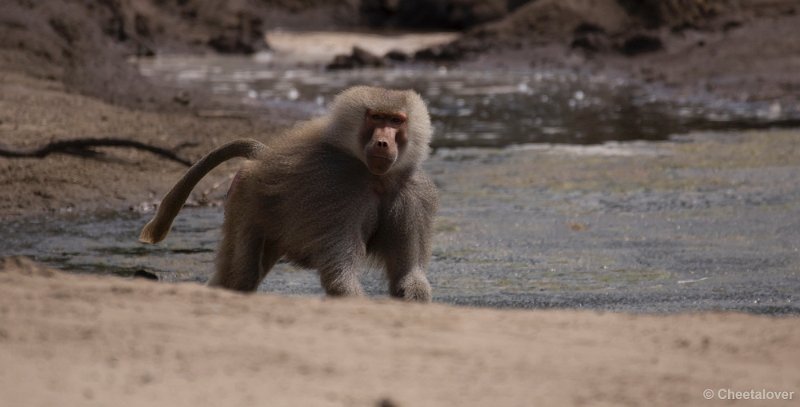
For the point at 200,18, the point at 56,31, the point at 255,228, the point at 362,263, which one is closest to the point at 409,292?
the point at 362,263

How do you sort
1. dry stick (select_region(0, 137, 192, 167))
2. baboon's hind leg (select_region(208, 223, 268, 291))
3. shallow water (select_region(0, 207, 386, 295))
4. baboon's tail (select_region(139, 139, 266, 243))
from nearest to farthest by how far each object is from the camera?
baboon's hind leg (select_region(208, 223, 268, 291)), baboon's tail (select_region(139, 139, 266, 243)), shallow water (select_region(0, 207, 386, 295)), dry stick (select_region(0, 137, 192, 167))

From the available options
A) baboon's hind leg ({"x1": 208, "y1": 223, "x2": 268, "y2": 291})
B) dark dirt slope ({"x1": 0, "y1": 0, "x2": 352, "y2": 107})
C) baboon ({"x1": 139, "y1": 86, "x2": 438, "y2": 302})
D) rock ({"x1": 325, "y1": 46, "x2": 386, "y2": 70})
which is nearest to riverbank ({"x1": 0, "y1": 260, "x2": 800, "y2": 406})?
baboon ({"x1": 139, "y1": 86, "x2": 438, "y2": 302})

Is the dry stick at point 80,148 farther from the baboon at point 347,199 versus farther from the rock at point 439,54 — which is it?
the rock at point 439,54

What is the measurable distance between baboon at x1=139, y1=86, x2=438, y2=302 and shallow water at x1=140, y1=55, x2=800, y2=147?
21.4ft

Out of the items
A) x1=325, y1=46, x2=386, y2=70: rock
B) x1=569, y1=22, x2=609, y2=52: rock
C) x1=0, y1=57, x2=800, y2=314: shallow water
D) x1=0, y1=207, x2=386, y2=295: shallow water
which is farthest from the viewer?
x1=569, y1=22, x2=609, y2=52: rock

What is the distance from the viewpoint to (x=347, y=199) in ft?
17.0

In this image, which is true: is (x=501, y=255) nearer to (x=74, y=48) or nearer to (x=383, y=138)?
(x=383, y=138)

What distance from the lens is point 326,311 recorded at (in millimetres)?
3984

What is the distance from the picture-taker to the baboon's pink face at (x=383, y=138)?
16.8 feet

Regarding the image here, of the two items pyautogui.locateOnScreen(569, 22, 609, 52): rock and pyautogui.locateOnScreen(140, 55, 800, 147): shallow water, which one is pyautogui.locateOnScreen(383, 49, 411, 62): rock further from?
pyautogui.locateOnScreen(569, 22, 609, 52): rock

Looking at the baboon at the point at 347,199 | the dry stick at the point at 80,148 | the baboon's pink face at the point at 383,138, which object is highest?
the baboon's pink face at the point at 383,138

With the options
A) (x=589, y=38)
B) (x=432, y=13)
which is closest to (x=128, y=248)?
(x=589, y=38)

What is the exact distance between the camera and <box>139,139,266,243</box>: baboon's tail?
5820 mm

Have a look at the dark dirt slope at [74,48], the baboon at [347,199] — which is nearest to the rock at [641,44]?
the dark dirt slope at [74,48]
